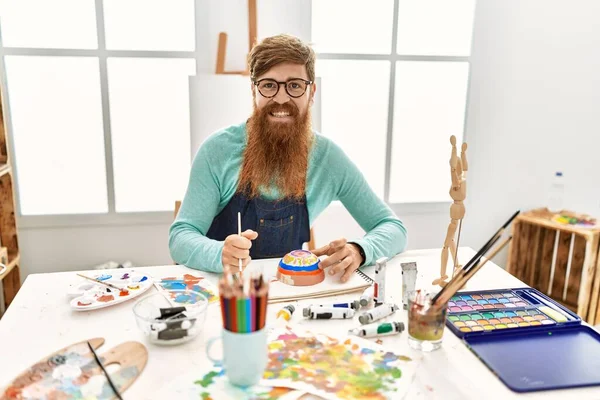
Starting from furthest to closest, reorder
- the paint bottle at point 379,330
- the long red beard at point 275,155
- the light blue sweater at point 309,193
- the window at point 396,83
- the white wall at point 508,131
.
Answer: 1. the window at point 396,83
2. the white wall at point 508,131
3. the long red beard at point 275,155
4. the light blue sweater at point 309,193
5. the paint bottle at point 379,330

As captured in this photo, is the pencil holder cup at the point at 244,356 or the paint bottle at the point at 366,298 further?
the paint bottle at the point at 366,298

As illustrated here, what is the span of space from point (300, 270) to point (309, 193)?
0.55 m

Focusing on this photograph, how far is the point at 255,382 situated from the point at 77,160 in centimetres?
207

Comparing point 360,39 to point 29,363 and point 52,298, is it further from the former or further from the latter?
point 29,363

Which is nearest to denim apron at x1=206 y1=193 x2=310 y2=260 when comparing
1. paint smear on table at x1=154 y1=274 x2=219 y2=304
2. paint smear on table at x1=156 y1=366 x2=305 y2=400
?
paint smear on table at x1=154 y1=274 x2=219 y2=304

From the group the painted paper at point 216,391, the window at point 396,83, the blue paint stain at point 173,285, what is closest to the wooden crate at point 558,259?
the window at point 396,83

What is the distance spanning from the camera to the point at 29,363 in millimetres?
922

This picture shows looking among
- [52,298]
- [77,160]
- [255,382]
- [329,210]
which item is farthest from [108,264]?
[255,382]

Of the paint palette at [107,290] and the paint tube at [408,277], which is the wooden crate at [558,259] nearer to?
the paint tube at [408,277]

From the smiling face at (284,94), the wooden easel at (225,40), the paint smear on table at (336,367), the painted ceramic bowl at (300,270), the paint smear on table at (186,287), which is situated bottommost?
the paint smear on table at (336,367)

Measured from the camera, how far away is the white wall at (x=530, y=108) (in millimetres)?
2803

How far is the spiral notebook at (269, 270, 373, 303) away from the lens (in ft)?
3.95

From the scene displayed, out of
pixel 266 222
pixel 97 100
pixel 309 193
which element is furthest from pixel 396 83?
pixel 97 100

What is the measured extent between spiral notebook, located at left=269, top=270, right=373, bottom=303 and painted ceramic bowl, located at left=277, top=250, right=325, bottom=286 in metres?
0.01
